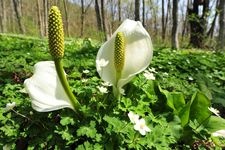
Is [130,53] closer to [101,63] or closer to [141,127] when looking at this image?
[101,63]

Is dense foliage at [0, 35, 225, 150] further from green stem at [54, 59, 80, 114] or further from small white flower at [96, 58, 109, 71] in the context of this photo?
small white flower at [96, 58, 109, 71]

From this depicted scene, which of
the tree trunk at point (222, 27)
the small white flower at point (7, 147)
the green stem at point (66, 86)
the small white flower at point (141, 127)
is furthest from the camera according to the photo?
the tree trunk at point (222, 27)

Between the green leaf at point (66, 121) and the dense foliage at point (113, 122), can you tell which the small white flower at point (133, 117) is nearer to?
the dense foliage at point (113, 122)

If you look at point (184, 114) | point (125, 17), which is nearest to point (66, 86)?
point (184, 114)

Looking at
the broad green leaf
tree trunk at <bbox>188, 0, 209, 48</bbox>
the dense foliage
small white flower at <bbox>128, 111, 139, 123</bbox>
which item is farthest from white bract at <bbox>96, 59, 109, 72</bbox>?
tree trunk at <bbox>188, 0, 209, 48</bbox>

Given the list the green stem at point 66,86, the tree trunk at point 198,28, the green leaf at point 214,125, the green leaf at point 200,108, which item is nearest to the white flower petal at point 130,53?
the green stem at point 66,86

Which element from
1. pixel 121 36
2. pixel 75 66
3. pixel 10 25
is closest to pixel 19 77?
pixel 75 66

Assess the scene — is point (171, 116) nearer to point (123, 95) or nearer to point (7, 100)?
point (123, 95)
